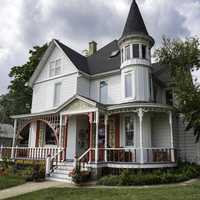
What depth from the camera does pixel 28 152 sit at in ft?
54.1

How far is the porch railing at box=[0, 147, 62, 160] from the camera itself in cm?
1512

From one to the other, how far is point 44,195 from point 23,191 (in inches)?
62.8

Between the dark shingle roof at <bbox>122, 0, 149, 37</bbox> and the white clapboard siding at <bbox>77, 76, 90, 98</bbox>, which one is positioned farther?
the white clapboard siding at <bbox>77, 76, 90, 98</bbox>

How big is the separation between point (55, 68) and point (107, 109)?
24.2 feet

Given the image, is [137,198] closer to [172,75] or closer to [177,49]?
[172,75]

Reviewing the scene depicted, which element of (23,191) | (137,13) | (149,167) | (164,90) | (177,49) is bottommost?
(23,191)

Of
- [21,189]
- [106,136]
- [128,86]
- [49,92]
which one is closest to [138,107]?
[106,136]

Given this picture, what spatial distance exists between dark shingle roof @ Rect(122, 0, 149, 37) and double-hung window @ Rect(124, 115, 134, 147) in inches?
231

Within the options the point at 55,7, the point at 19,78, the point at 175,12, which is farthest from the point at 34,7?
the point at 19,78

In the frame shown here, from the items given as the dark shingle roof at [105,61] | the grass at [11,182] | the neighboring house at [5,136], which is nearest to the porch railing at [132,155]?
the grass at [11,182]

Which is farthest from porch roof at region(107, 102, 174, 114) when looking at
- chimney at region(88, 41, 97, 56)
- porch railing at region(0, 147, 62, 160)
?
chimney at region(88, 41, 97, 56)

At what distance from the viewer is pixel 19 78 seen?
2812cm

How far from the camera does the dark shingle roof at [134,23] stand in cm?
1581

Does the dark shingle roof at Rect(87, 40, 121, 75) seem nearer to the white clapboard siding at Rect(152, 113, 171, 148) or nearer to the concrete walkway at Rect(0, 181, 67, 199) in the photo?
the white clapboard siding at Rect(152, 113, 171, 148)
